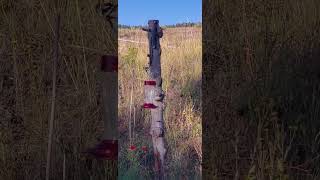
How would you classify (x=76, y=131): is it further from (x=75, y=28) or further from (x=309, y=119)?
(x=309, y=119)

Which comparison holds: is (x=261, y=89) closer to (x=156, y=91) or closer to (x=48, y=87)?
(x=156, y=91)

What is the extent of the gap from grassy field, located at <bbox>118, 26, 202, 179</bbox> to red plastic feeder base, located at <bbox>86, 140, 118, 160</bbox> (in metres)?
2.34

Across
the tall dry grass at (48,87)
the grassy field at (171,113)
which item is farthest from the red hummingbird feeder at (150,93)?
the grassy field at (171,113)

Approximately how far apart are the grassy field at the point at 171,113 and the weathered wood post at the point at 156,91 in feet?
4.37

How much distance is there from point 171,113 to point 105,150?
13.8ft

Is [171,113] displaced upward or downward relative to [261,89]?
downward

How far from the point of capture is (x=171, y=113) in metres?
7.20

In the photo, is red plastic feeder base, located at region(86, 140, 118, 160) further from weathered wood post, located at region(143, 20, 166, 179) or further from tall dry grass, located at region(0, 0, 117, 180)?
weathered wood post, located at region(143, 20, 166, 179)

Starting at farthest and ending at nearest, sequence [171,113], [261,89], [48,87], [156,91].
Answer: [171,113] → [156,91] → [48,87] → [261,89]

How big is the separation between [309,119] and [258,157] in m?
0.39

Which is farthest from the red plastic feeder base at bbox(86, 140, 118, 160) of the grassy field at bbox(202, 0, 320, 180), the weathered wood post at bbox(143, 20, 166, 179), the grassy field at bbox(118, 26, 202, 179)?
the grassy field at bbox(118, 26, 202, 179)

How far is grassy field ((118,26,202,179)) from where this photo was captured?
19.4ft

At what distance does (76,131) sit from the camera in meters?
3.16

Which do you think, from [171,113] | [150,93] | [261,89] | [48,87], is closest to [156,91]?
[150,93]
